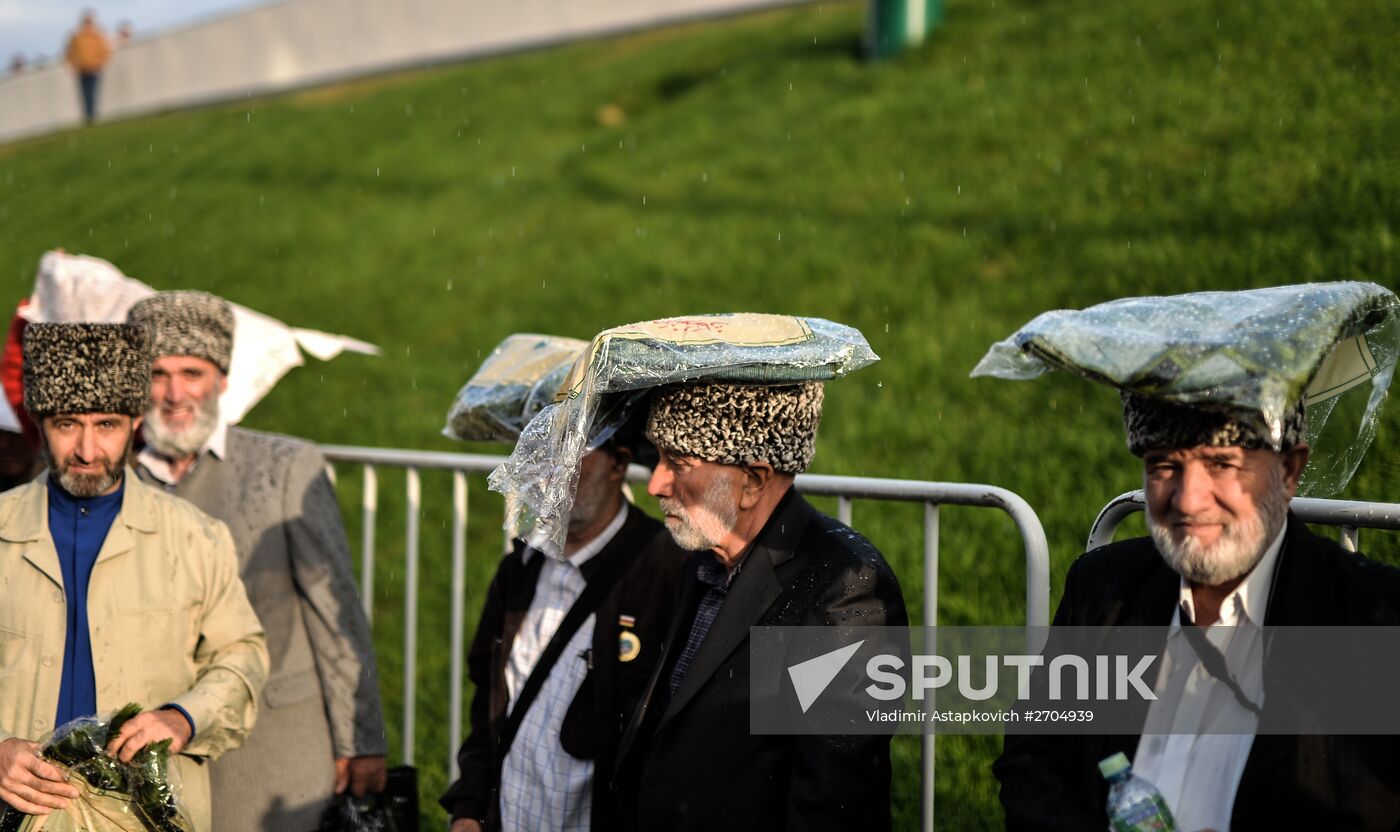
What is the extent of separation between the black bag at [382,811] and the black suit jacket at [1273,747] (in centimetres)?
232

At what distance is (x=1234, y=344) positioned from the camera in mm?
2326

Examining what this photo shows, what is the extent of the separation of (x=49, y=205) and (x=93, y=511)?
20.2 metres

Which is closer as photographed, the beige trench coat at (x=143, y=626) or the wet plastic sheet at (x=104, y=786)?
the wet plastic sheet at (x=104, y=786)

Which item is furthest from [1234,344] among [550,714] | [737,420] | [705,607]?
[550,714]

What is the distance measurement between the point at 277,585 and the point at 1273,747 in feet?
10.7

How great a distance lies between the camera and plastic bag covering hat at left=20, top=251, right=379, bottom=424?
5180 mm

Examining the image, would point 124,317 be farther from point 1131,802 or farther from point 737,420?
point 1131,802

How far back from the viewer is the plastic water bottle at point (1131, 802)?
2.42 meters

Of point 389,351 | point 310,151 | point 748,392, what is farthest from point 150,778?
point 310,151

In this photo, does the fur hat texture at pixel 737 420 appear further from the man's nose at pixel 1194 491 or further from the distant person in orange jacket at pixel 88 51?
the distant person in orange jacket at pixel 88 51

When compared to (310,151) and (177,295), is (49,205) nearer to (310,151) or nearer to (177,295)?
(310,151)

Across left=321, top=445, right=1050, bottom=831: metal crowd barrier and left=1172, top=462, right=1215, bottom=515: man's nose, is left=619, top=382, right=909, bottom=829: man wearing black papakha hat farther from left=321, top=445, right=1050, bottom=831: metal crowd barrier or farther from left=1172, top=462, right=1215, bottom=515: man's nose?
left=1172, top=462, right=1215, bottom=515: man's nose

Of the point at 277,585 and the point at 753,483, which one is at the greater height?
the point at 753,483

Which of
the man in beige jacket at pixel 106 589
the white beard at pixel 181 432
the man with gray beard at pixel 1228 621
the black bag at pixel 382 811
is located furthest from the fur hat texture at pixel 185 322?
the man with gray beard at pixel 1228 621
